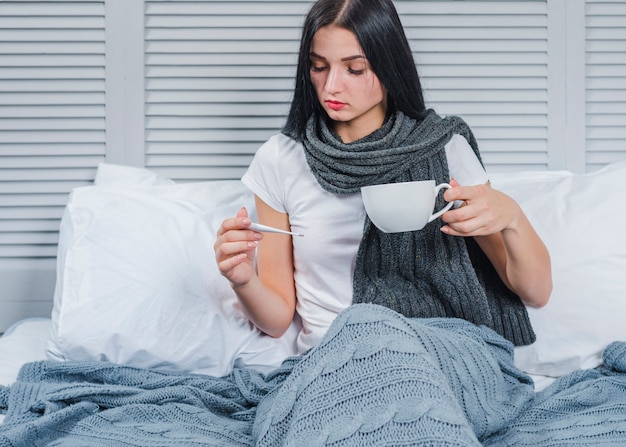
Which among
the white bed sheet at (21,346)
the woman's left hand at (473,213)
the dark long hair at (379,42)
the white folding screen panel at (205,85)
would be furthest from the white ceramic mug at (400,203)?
the white folding screen panel at (205,85)

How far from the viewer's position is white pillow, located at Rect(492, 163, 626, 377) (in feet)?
4.15

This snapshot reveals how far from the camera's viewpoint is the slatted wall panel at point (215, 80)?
170cm

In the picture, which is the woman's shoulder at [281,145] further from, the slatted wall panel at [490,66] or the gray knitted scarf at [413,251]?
the slatted wall panel at [490,66]

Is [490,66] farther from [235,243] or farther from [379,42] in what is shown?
[235,243]

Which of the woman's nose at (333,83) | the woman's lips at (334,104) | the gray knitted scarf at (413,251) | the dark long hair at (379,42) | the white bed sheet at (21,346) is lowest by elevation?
the white bed sheet at (21,346)

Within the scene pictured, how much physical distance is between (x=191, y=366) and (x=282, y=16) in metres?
0.86

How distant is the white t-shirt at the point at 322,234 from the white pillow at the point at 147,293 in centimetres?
11

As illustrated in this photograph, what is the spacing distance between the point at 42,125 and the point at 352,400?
1203 mm

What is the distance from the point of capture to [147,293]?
1.28m

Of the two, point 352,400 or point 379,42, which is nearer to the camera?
point 352,400

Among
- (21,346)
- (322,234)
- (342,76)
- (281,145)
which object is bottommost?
(21,346)

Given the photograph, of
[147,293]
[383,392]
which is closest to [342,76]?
[147,293]

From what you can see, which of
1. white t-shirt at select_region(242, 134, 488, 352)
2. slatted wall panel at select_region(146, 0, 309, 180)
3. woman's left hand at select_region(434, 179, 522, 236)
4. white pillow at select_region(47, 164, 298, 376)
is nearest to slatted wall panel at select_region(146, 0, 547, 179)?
slatted wall panel at select_region(146, 0, 309, 180)

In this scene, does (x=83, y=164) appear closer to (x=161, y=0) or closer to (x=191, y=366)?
(x=161, y=0)
